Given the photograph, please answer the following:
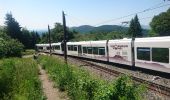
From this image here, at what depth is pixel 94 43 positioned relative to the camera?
3931 cm

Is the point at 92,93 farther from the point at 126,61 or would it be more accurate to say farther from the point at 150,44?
the point at 126,61

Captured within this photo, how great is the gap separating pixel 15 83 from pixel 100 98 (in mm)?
12221

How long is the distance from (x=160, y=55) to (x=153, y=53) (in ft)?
3.90

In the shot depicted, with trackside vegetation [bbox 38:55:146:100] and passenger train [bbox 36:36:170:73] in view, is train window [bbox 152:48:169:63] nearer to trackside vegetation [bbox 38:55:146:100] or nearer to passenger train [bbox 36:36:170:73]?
passenger train [bbox 36:36:170:73]

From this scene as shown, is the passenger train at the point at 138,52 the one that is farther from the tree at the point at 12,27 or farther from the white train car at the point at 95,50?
the tree at the point at 12,27

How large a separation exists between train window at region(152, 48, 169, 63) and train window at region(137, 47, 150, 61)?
0.99m

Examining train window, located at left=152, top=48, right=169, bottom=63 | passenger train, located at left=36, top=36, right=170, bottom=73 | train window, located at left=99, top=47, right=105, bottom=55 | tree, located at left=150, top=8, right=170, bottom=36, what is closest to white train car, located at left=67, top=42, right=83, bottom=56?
passenger train, located at left=36, top=36, right=170, bottom=73

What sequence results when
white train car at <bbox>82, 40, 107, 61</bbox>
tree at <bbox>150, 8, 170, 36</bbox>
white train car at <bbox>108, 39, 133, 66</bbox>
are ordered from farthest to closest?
tree at <bbox>150, 8, 170, 36</bbox>
white train car at <bbox>82, 40, 107, 61</bbox>
white train car at <bbox>108, 39, 133, 66</bbox>

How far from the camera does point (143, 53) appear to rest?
2542 centimetres

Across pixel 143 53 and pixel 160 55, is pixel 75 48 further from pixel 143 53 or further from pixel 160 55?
pixel 160 55

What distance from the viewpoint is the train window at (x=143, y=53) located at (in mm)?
24584

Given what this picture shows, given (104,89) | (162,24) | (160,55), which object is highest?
(162,24)

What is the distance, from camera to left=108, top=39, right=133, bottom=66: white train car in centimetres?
2845

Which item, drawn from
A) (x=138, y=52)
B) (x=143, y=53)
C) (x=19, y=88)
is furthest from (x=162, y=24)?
(x=19, y=88)
